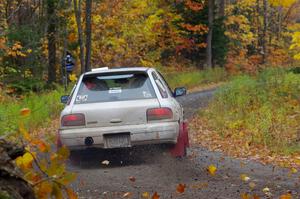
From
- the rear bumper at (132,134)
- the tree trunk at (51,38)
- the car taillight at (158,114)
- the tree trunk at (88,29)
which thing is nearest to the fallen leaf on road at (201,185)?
the rear bumper at (132,134)

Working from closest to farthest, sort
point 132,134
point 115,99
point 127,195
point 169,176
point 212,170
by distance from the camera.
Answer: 1. point 127,195
2. point 212,170
3. point 169,176
4. point 132,134
5. point 115,99

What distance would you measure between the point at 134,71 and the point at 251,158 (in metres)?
2.55

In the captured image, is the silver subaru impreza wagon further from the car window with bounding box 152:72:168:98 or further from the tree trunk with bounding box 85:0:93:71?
the tree trunk with bounding box 85:0:93:71

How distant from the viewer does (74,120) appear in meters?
8.65

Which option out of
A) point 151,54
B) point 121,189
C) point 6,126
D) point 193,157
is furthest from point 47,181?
point 151,54

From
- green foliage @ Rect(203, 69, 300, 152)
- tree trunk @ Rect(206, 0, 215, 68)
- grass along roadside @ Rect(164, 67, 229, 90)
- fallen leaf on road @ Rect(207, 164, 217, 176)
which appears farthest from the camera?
tree trunk @ Rect(206, 0, 215, 68)

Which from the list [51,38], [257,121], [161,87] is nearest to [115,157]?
[161,87]

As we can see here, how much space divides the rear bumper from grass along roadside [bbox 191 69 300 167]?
1956mm

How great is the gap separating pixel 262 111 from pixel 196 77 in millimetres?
17943

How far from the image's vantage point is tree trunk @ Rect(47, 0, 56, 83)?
3002cm

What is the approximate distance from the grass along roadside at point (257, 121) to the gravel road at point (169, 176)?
2.59 feet

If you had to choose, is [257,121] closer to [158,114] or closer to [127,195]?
[158,114]

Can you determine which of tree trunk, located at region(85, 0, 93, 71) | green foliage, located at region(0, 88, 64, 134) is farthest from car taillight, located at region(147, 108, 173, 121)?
tree trunk, located at region(85, 0, 93, 71)

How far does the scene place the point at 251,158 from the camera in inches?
383
